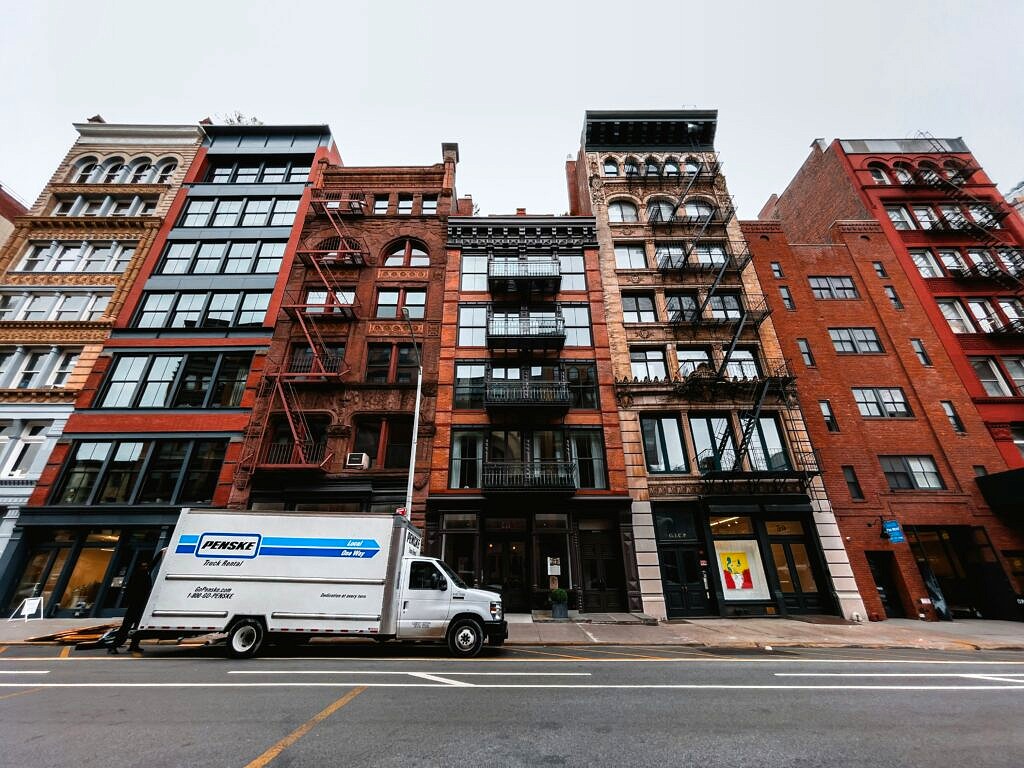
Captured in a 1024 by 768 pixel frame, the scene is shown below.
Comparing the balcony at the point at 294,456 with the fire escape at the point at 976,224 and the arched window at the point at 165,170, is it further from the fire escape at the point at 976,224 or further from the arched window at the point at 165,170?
the fire escape at the point at 976,224

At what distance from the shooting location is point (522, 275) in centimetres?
2231

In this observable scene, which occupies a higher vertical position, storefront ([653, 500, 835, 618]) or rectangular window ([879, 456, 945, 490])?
rectangular window ([879, 456, 945, 490])

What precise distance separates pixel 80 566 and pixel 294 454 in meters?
9.75

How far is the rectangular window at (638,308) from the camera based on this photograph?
22812 mm

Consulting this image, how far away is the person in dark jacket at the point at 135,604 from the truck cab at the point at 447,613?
273 inches

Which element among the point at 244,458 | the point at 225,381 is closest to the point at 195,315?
the point at 225,381

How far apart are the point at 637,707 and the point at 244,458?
63.5 feet

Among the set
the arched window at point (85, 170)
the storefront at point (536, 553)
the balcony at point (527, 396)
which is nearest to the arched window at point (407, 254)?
the balcony at point (527, 396)

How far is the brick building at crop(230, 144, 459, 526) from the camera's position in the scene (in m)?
18.7

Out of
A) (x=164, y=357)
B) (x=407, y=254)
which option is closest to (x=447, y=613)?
(x=407, y=254)

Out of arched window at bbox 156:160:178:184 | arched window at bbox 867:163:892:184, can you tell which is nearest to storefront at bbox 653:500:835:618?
arched window at bbox 867:163:892:184

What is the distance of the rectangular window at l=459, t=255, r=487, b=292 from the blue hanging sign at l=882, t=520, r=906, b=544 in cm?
2208

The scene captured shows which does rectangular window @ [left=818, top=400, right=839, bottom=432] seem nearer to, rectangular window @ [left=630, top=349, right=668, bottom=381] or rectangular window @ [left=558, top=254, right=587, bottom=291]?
rectangular window @ [left=630, top=349, right=668, bottom=381]

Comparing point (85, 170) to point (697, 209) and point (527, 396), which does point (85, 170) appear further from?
point (697, 209)
